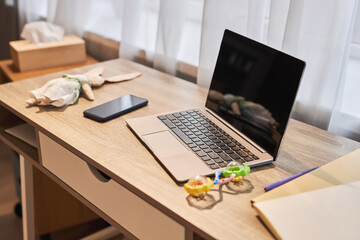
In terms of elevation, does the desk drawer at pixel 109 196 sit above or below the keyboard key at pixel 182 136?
below

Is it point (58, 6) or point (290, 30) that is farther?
point (58, 6)

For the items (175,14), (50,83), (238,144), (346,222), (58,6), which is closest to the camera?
(346,222)

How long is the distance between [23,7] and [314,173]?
189cm


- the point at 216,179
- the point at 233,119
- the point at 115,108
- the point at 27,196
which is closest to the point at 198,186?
the point at 216,179

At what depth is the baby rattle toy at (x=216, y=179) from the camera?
82cm

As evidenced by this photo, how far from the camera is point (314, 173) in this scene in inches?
34.6

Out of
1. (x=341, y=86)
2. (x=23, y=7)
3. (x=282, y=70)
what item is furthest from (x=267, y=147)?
(x=23, y=7)

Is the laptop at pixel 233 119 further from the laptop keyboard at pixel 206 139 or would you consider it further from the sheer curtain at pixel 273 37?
the sheer curtain at pixel 273 37

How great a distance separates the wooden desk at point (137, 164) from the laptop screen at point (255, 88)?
0.30 ft

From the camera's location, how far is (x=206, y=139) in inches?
40.2

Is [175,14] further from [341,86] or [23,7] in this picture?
[23,7]

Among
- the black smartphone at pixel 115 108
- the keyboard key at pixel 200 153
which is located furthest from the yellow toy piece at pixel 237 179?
the black smartphone at pixel 115 108

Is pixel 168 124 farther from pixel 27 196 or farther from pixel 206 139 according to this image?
pixel 27 196

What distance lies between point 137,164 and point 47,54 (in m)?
1.05
